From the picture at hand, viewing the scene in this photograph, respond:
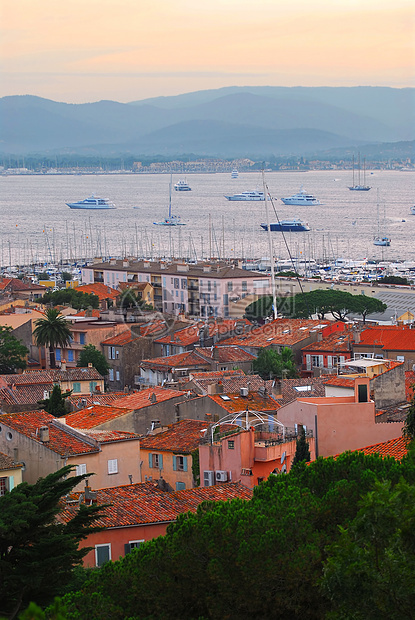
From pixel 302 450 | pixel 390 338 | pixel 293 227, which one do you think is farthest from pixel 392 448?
pixel 293 227

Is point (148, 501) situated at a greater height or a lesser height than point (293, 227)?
greater

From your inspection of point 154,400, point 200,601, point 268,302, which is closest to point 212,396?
point 154,400

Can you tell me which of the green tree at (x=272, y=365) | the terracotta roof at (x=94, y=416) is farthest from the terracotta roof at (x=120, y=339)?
the terracotta roof at (x=94, y=416)

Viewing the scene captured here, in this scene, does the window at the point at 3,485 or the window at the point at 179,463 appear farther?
the window at the point at 179,463

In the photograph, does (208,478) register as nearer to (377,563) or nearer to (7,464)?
(7,464)

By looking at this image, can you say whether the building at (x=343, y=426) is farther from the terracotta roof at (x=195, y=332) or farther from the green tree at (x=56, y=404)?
the terracotta roof at (x=195, y=332)

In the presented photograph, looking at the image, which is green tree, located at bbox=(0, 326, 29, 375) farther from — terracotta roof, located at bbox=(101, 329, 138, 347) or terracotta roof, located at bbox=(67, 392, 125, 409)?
terracotta roof, located at bbox=(67, 392, 125, 409)
